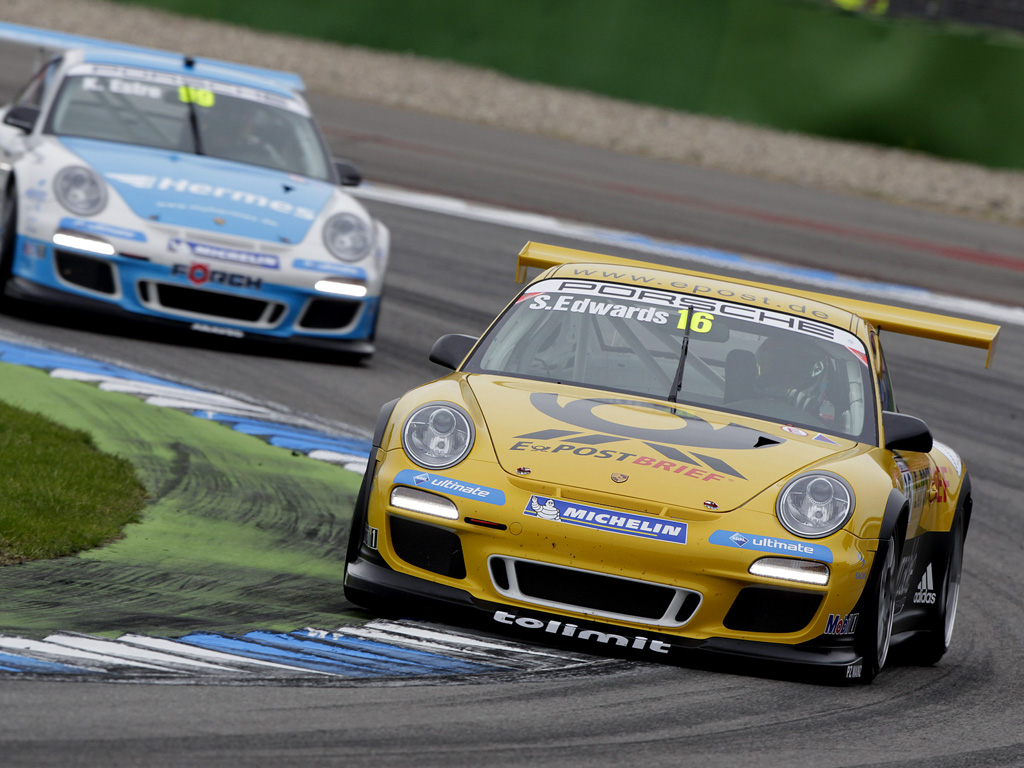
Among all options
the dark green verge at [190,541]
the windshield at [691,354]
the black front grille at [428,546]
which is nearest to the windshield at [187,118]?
the dark green verge at [190,541]

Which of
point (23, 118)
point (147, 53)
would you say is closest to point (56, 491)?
point (23, 118)

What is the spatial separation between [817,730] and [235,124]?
23.3 feet

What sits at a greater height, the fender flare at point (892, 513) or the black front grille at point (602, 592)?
the fender flare at point (892, 513)

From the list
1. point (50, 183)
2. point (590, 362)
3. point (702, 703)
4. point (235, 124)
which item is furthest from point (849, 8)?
point (702, 703)

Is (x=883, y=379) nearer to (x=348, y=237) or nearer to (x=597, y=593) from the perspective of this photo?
(x=597, y=593)

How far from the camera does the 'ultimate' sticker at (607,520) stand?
5.00m

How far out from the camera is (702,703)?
479 cm

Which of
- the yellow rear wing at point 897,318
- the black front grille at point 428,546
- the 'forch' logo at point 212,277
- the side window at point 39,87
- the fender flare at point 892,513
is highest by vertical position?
the yellow rear wing at point 897,318

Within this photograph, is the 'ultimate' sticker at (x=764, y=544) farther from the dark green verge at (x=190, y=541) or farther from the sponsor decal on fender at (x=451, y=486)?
the dark green verge at (x=190, y=541)

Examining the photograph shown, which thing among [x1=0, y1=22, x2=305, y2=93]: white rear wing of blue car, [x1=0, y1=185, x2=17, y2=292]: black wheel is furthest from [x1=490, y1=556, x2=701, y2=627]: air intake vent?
[x1=0, y1=22, x2=305, y2=93]: white rear wing of blue car

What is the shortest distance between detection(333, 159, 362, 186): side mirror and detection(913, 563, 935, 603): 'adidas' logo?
5592 millimetres

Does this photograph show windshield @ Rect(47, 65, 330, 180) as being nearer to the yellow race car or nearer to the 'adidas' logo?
the yellow race car

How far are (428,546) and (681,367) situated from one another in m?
1.33

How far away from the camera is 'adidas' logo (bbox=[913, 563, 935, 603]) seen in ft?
20.0
